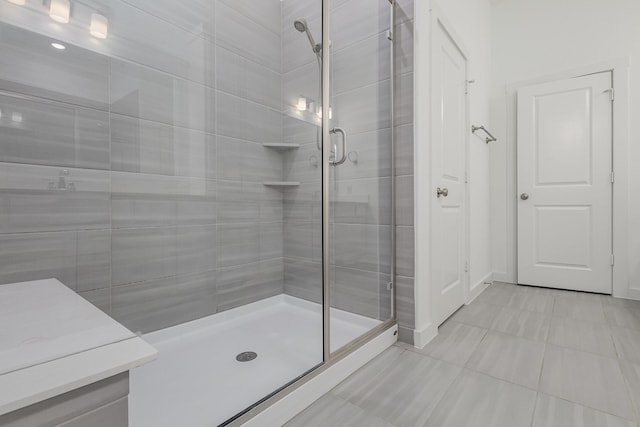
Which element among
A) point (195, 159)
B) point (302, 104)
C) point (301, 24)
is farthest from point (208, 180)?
point (301, 24)

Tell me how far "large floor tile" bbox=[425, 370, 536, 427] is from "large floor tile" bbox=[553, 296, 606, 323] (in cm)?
129

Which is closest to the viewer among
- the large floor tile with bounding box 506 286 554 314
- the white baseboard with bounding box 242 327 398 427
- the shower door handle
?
the white baseboard with bounding box 242 327 398 427

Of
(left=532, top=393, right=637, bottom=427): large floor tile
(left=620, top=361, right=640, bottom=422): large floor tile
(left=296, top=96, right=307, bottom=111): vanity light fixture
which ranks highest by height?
(left=296, top=96, right=307, bottom=111): vanity light fixture

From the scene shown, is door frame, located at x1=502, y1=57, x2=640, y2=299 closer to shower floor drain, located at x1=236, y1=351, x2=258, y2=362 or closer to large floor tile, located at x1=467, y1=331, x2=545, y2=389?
large floor tile, located at x1=467, y1=331, x2=545, y2=389

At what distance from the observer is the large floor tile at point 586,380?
124 centimetres

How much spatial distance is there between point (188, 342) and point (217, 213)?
801 millimetres

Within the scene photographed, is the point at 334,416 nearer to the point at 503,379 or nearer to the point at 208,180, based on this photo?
the point at 503,379

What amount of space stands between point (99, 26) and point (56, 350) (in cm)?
169

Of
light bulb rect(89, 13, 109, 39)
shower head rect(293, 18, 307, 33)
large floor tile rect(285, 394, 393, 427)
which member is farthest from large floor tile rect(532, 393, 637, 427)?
light bulb rect(89, 13, 109, 39)

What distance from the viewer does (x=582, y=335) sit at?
1.88 metres

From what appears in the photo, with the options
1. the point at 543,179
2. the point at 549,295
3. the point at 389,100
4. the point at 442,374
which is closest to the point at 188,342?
the point at 442,374

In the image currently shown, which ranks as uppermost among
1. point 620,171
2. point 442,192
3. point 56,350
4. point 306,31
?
point 306,31

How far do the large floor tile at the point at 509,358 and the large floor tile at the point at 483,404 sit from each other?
8 centimetres

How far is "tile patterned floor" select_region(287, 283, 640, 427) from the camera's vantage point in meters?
1.17
